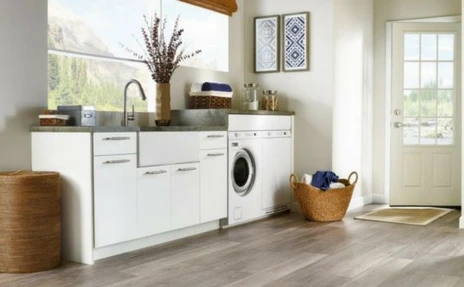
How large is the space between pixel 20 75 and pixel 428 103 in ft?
13.9

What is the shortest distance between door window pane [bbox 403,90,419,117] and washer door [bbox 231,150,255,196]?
6.88ft

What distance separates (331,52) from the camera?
18.2 ft

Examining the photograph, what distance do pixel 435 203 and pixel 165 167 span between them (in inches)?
133

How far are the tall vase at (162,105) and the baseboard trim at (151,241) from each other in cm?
88

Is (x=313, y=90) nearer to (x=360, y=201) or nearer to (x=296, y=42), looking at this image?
(x=296, y=42)

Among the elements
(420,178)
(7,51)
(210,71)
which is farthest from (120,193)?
(420,178)

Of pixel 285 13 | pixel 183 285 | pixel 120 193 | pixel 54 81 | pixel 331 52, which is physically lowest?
pixel 183 285

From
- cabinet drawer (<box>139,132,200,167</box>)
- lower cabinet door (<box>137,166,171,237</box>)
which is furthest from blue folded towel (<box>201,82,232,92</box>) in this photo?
lower cabinet door (<box>137,166,171,237</box>)

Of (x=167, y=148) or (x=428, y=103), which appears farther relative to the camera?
(x=428, y=103)

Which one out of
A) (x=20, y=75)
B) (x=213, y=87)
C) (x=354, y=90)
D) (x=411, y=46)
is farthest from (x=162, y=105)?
(x=411, y=46)

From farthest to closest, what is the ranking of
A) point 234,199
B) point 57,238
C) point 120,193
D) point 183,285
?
point 234,199 < point 120,193 < point 57,238 < point 183,285

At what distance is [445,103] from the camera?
605 cm

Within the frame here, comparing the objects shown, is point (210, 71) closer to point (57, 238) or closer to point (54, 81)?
point (54, 81)

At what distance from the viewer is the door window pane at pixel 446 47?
6.01 m
